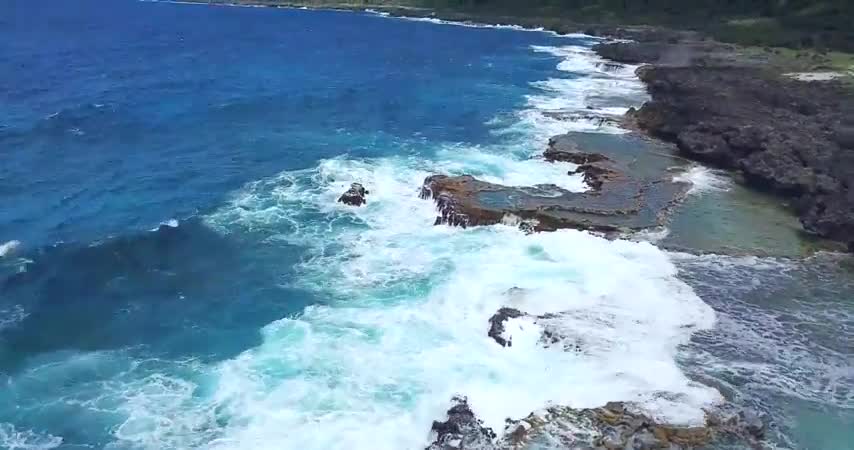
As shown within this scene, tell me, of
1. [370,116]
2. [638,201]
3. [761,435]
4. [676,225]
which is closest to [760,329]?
[761,435]

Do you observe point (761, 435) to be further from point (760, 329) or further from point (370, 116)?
point (370, 116)

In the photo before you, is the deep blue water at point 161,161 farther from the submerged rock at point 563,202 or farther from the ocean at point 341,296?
the submerged rock at point 563,202

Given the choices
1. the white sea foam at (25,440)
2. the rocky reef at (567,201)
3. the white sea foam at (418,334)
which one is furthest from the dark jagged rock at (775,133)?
the white sea foam at (25,440)

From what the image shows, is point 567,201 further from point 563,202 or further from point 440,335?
point 440,335

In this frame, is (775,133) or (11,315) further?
(775,133)

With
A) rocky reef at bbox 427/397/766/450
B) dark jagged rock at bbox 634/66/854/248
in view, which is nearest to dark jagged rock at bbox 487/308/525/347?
rocky reef at bbox 427/397/766/450

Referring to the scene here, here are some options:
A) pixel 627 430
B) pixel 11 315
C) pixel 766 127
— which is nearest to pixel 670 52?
pixel 766 127

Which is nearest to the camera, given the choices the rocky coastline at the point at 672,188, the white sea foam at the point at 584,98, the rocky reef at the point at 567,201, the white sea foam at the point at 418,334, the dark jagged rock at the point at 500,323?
the rocky coastline at the point at 672,188
